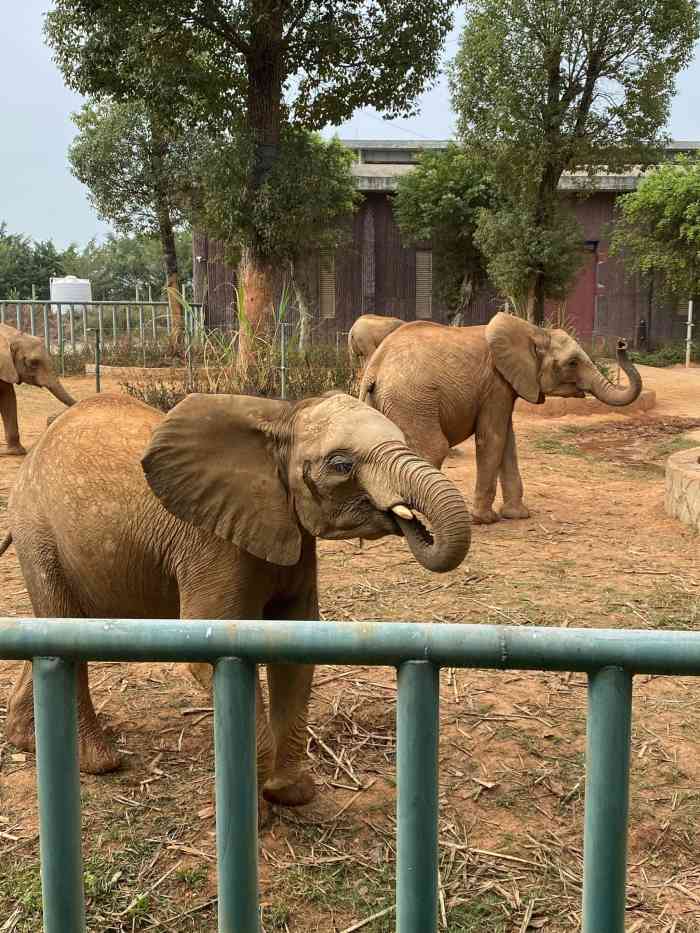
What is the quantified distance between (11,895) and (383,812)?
1125mm

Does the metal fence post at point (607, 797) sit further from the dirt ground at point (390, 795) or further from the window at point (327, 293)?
the window at point (327, 293)

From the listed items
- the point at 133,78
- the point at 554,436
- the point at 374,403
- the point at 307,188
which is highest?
the point at 133,78

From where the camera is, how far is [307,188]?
45.3ft

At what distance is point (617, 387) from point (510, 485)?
1.13 metres

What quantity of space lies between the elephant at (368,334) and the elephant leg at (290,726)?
734 centimetres

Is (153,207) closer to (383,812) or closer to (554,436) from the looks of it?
(554,436)

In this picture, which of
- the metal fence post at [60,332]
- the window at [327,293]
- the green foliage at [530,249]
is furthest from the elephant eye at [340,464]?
the window at [327,293]

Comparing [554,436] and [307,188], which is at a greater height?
[307,188]

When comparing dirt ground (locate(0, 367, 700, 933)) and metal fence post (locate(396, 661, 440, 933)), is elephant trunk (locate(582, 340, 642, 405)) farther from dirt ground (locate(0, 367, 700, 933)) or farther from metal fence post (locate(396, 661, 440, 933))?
metal fence post (locate(396, 661, 440, 933))

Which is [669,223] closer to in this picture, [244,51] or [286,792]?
[244,51]

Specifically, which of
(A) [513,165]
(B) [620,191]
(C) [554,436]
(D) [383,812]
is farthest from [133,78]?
(B) [620,191]

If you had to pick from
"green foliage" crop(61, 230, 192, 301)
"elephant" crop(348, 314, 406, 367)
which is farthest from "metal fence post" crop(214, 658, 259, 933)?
"green foliage" crop(61, 230, 192, 301)

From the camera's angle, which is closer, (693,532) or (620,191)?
(693,532)

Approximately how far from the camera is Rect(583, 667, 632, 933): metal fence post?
51.8 inches
